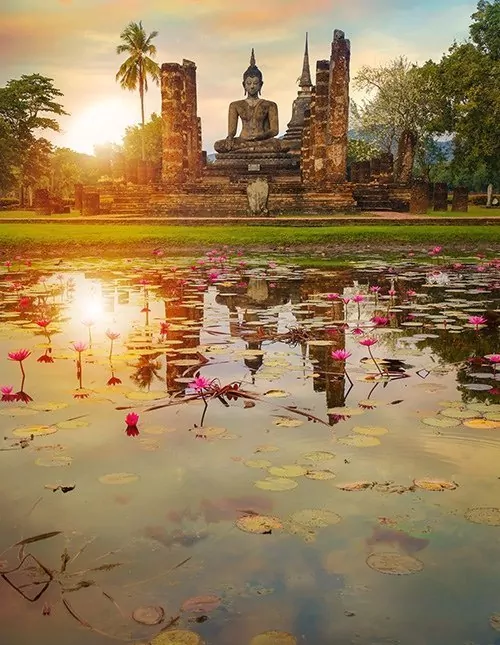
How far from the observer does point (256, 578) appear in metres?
1.98

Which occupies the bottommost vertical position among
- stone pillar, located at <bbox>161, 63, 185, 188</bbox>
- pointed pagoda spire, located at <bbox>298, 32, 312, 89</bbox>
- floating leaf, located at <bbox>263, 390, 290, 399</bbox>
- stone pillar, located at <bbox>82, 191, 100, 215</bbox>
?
floating leaf, located at <bbox>263, 390, 290, 399</bbox>

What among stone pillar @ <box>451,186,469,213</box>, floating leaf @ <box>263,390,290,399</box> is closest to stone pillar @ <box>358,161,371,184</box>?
→ stone pillar @ <box>451,186,469,213</box>

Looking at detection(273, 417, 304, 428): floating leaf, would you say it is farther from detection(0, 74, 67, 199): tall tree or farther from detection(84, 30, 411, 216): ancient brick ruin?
detection(0, 74, 67, 199): tall tree

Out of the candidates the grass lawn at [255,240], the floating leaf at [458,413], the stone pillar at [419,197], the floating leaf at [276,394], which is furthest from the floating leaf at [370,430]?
the stone pillar at [419,197]

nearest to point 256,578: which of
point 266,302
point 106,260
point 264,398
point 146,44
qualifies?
point 264,398

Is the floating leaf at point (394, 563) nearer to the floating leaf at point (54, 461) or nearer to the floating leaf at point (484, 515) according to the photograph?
the floating leaf at point (484, 515)

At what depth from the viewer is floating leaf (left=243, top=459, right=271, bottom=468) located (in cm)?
278

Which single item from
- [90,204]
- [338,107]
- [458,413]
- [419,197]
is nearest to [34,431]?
[458,413]

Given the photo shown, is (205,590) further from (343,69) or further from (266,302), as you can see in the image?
(343,69)

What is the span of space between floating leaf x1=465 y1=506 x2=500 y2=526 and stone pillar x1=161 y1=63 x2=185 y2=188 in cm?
2449

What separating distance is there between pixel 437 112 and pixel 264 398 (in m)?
40.8

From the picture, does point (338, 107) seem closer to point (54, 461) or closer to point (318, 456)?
point (318, 456)

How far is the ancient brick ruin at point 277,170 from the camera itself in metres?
23.4

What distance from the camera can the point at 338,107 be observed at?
24500 millimetres
